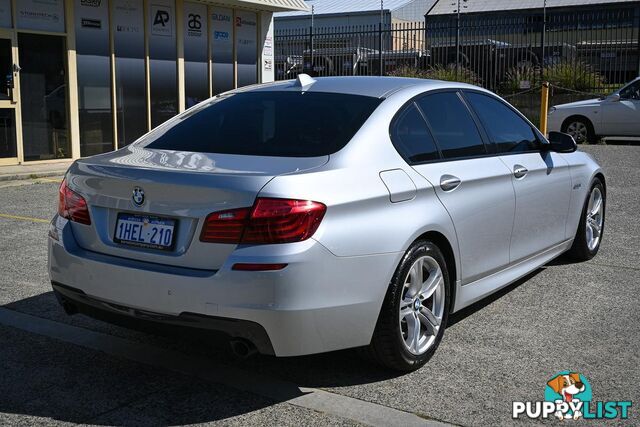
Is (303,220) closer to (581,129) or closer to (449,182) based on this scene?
(449,182)

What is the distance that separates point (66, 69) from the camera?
47.0ft

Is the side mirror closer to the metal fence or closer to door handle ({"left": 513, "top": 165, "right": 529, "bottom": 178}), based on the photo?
door handle ({"left": 513, "top": 165, "right": 529, "bottom": 178})

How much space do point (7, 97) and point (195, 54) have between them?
5024mm

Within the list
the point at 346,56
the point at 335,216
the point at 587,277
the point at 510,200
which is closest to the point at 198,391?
the point at 335,216

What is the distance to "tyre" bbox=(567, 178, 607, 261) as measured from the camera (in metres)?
6.55

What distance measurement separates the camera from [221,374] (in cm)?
419

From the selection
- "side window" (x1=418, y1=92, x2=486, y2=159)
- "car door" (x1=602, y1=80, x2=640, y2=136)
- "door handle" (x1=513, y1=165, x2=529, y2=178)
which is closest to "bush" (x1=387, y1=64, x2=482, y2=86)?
"car door" (x1=602, y1=80, x2=640, y2=136)

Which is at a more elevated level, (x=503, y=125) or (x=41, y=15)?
(x=41, y=15)

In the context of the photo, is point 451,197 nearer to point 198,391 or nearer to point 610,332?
point 610,332

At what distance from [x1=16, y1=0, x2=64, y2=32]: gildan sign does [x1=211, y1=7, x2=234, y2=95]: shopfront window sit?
428cm

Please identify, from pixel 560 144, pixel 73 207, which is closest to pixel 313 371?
pixel 73 207

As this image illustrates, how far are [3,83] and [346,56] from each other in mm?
14602

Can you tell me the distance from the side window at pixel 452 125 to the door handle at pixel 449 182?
0.60ft

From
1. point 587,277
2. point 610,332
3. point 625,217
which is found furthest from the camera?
point 625,217
